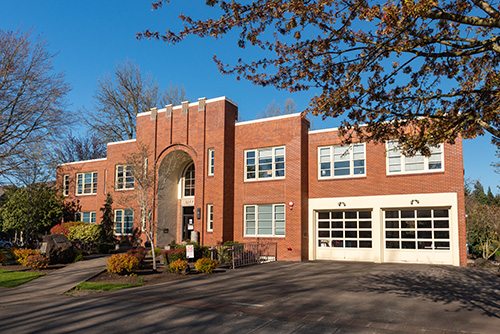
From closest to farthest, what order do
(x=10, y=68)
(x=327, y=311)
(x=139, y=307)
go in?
1. (x=327, y=311)
2. (x=139, y=307)
3. (x=10, y=68)

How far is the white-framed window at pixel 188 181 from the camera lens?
27.6m

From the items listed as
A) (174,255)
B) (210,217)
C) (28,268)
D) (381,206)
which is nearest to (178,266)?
(174,255)

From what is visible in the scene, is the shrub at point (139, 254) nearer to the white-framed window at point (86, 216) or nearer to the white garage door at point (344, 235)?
the white garage door at point (344, 235)

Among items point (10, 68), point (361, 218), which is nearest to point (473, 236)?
point (361, 218)

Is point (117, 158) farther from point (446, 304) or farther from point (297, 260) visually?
point (446, 304)

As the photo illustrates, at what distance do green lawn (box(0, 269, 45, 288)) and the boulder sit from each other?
5.56 ft

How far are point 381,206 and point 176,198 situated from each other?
14.0 m

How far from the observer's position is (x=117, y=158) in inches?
1169

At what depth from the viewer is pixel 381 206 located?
20.8 m

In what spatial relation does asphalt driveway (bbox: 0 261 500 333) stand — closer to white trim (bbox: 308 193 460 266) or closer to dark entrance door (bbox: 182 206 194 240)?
white trim (bbox: 308 193 460 266)

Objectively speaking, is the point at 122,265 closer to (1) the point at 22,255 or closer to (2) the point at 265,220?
(1) the point at 22,255

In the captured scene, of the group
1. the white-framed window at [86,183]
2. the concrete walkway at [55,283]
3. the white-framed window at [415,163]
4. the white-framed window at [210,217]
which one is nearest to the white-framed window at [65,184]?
the white-framed window at [86,183]

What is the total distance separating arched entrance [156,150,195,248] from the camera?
26344 millimetres

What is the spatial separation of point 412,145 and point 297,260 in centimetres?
1408
